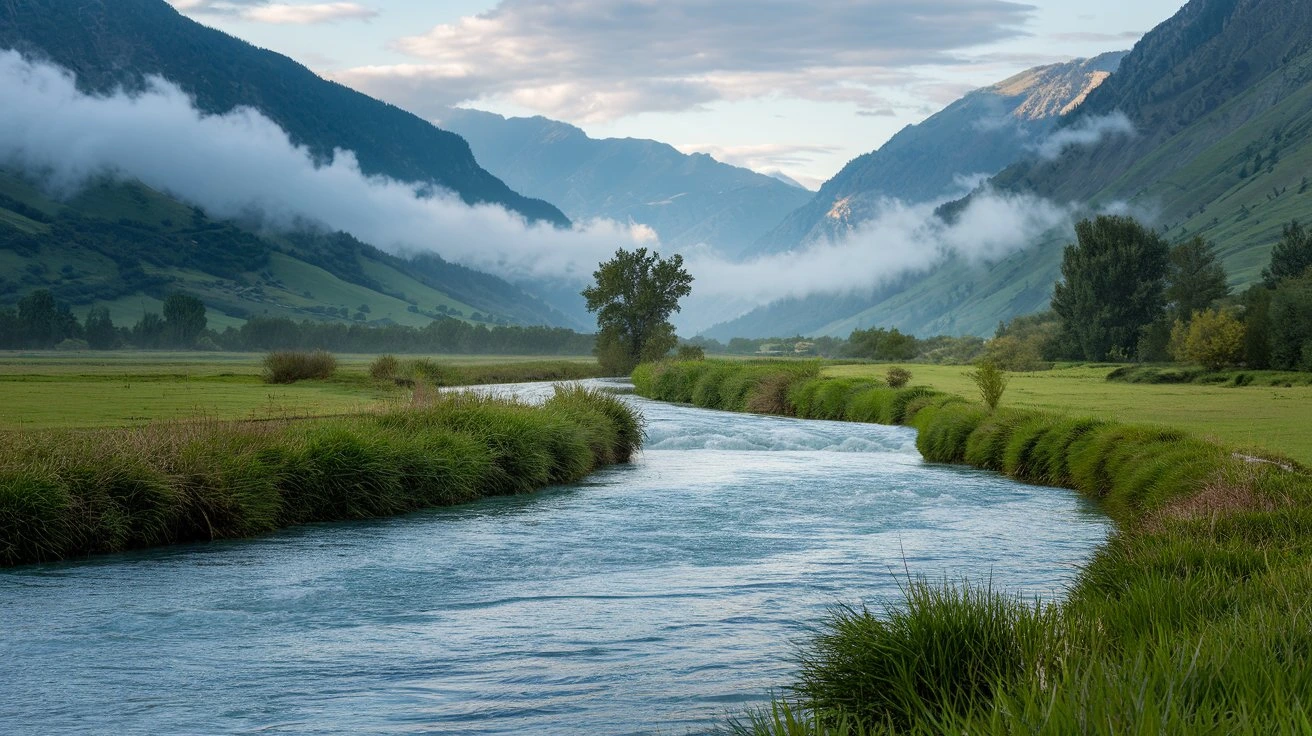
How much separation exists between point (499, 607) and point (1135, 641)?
951 cm

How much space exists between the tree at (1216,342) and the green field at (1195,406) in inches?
252

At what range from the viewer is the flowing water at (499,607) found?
11516 millimetres

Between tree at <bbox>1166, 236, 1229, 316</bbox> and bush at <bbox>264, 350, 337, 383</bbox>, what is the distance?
81.2 metres

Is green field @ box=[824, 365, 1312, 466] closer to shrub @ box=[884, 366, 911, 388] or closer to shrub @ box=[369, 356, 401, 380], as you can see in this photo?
shrub @ box=[884, 366, 911, 388]

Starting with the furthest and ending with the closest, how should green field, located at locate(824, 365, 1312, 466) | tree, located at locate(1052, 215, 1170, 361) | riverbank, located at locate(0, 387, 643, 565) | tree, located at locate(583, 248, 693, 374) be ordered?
tree, located at locate(1052, 215, 1170, 361) < tree, located at locate(583, 248, 693, 374) < green field, located at locate(824, 365, 1312, 466) < riverbank, located at locate(0, 387, 643, 565)

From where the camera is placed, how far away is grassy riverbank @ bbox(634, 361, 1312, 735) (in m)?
5.88

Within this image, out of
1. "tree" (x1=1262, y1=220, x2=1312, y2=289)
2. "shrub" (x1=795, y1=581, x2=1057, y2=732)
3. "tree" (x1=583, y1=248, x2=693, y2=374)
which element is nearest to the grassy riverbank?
"shrub" (x1=795, y1=581, x2=1057, y2=732)

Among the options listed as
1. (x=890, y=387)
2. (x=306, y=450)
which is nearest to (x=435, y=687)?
(x=306, y=450)

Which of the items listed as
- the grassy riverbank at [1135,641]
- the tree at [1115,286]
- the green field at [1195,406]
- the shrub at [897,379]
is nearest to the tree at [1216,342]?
the green field at [1195,406]

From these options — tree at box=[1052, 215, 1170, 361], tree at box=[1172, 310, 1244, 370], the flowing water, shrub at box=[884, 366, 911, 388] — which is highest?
tree at box=[1052, 215, 1170, 361]

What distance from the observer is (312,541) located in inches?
862

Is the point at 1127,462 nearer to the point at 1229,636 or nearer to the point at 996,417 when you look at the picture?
the point at 996,417

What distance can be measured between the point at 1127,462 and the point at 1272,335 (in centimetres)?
4919

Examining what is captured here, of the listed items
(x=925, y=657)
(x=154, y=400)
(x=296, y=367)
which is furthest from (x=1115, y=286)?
(x=925, y=657)
